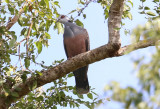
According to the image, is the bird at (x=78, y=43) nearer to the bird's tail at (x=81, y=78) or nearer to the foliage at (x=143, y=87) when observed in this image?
the bird's tail at (x=81, y=78)

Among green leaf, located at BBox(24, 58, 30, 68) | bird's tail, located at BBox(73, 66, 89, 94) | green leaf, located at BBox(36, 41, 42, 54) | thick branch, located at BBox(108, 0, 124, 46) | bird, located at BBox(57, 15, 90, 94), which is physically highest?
thick branch, located at BBox(108, 0, 124, 46)

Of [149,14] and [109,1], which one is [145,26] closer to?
[149,14]

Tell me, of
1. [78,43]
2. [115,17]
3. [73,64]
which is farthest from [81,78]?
[115,17]

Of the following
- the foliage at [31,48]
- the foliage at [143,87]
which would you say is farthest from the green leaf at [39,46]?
the foliage at [143,87]

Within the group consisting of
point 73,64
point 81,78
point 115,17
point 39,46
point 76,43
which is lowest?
point 81,78

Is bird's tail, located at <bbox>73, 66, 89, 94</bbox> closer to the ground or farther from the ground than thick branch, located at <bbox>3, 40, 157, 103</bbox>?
closer to the ground

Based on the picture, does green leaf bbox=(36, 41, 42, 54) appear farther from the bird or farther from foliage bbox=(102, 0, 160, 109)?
foliage bbox=(102, 0, 160, 109)

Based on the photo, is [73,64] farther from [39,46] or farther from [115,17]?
[115,17]

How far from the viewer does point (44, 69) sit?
10.5ft

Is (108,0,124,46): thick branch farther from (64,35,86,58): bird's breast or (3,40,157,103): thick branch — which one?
(64,35,86,58): bird's breast

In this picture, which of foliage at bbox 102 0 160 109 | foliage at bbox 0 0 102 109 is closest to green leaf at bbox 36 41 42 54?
foliage at bbox 0 0 102 109

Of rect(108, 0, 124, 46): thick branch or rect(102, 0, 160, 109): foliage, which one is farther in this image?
rect(108, 0, 124, 46): thick branch

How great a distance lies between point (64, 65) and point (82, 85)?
1.17 metres

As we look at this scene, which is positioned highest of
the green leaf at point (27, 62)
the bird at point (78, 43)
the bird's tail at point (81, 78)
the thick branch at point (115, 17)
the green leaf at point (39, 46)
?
the thick branch at point (115, 17)
